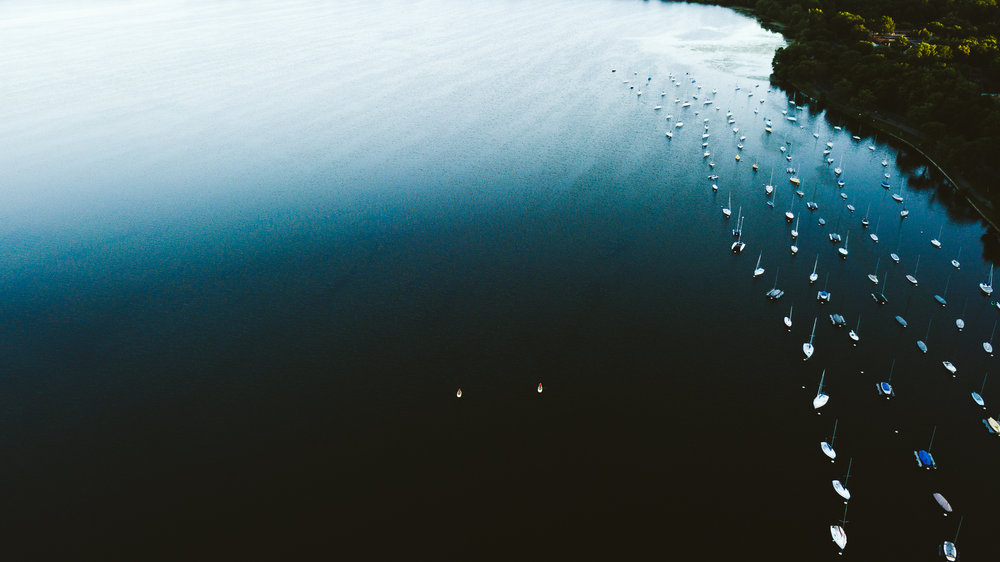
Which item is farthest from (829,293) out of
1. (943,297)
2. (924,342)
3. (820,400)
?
(820,400)

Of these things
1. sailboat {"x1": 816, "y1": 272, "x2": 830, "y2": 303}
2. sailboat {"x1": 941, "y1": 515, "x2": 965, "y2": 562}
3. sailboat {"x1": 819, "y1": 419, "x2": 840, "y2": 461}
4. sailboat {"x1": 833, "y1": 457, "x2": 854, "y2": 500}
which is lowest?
sailboat {"x1": 941, "y1": 515, "x2": 965, "y2": 562}

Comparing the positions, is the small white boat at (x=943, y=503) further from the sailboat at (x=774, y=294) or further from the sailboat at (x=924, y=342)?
the sailboat at (x=774, y=294)

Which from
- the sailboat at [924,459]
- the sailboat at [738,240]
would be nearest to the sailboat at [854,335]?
the sailboat at [924,459]

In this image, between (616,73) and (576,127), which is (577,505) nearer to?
(576,127)

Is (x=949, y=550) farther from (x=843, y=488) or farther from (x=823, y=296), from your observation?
(x=823, y=296)

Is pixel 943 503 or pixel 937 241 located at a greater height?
pixel 937 241

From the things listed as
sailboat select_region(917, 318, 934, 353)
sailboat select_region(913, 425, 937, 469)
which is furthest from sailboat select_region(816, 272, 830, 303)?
sailboat select_region(913, 425, 937, 469)

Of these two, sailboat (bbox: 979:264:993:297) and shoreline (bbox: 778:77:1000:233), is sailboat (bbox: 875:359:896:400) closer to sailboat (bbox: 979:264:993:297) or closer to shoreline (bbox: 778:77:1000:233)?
sailboat (bbox: 979:264:993:297)

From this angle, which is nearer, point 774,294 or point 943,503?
point 943,503

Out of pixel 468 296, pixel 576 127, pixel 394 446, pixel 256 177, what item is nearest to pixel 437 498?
pixel 394 446
